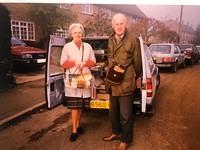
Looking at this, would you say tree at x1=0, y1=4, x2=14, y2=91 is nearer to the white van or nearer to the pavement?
the pavement

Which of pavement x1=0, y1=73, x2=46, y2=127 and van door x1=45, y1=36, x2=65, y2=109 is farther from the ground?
van door x1=45, y1=36, x2=65, y2=109

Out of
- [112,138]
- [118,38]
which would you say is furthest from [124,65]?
[112,138]

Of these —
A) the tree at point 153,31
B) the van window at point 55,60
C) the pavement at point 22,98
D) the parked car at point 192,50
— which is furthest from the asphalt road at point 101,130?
the tree at point 153,31

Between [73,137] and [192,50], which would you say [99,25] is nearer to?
[73,137]

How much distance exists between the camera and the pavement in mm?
4212

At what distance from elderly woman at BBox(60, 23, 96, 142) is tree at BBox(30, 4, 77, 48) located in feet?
1.52

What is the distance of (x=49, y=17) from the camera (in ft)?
13.1

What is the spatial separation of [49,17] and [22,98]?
5.92 feet

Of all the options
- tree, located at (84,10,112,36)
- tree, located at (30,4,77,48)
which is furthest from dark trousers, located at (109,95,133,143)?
tree, located at (30,4,77,48)

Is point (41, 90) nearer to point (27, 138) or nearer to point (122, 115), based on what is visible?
point (27, 138)

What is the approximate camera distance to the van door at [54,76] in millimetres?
3489

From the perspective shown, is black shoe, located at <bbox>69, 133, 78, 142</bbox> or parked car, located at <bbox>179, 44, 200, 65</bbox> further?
parked car, located at <bbox>179, 44, 200, 65</bbox>

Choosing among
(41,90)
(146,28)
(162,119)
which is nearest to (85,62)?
(146,28)

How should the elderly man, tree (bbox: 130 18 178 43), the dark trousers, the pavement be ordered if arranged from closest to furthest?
the elderly man
the dark trousers
tree (bbox: 130 18 178 43)
the pavement
